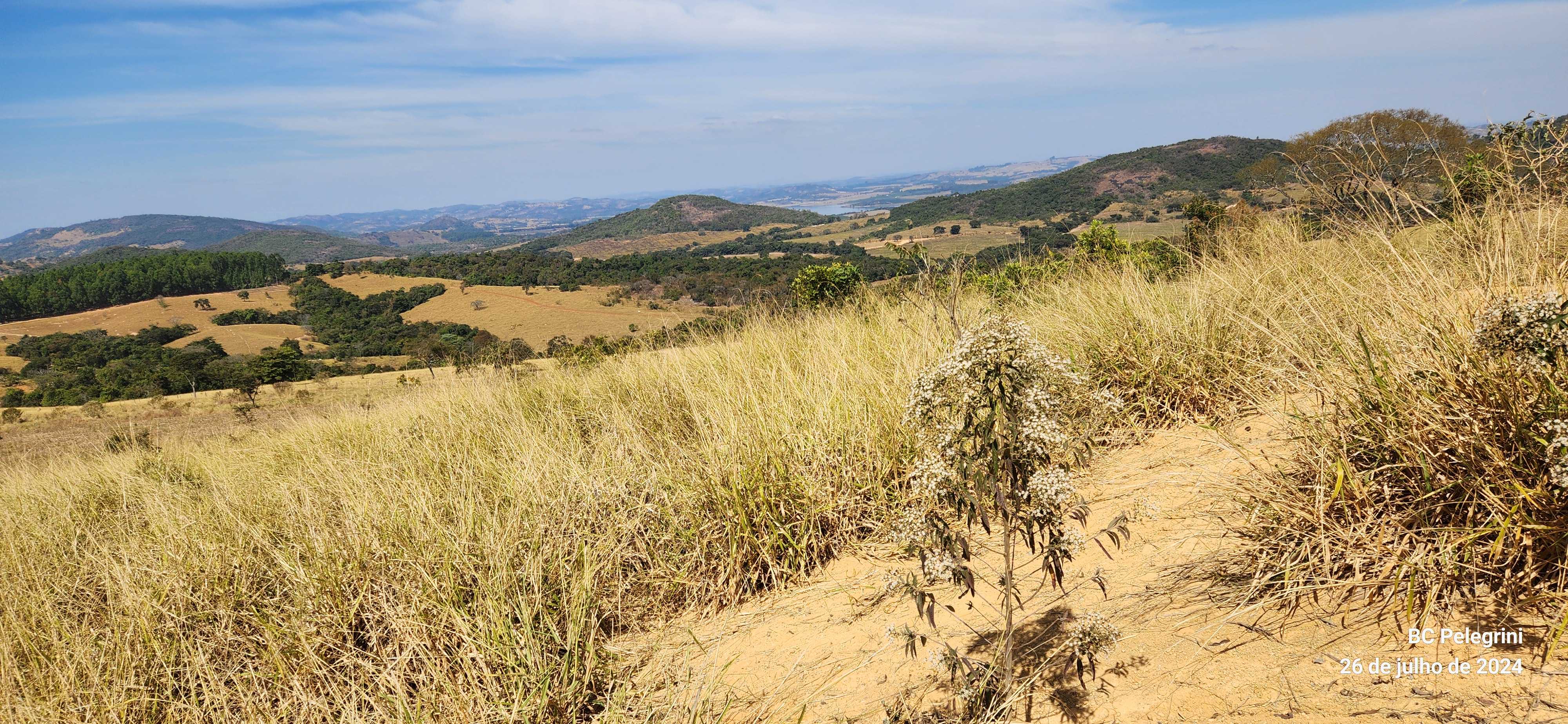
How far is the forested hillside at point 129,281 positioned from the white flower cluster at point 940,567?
14179 centimetres

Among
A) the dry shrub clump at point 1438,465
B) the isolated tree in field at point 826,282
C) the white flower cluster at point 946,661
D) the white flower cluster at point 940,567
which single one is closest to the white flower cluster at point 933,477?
the white flower cluster at point 940,567

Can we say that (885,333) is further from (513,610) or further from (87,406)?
(87,406)

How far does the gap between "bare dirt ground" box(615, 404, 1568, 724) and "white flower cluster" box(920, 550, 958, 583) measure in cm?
42

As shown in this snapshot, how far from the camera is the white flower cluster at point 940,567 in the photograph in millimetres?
1932

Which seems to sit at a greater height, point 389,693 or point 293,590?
point 293,590

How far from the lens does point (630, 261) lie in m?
104

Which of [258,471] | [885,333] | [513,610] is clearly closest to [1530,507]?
[513,610]

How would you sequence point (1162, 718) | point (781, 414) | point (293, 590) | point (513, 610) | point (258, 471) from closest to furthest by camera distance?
point (1162, 718) < point (513, 610) < point (293, 590) < point (781, 414) < point (258, 471)

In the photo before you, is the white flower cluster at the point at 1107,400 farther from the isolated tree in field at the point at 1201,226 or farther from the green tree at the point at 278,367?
the green tree at the point at 278,367

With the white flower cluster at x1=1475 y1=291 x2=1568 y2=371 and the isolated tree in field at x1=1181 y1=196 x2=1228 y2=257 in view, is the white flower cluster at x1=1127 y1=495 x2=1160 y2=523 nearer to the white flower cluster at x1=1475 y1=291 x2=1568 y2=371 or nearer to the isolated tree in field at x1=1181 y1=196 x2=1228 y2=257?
the white flower cluster at x1=1475 y1=291 x2=1568 y2=371

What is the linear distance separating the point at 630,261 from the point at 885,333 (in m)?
102

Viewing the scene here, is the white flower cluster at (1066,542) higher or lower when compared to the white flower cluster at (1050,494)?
lower

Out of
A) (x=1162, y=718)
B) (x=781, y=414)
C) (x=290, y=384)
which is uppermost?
(x=781, y=414)

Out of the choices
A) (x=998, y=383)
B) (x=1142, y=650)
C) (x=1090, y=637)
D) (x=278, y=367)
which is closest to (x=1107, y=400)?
(x=998, y=383)
